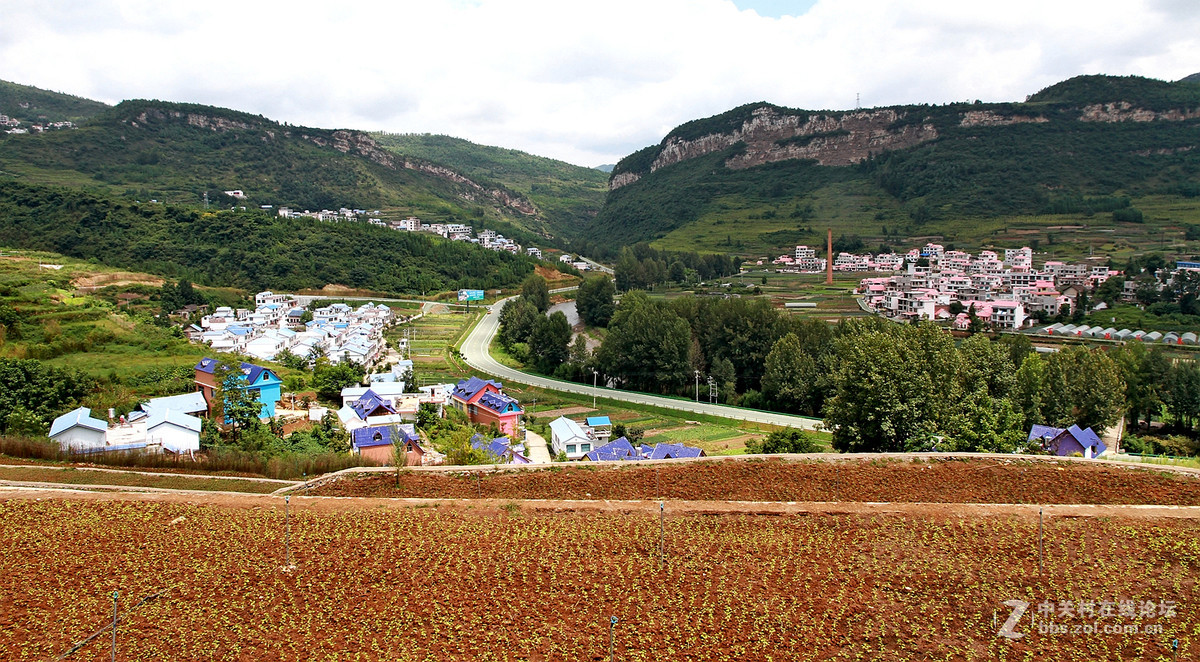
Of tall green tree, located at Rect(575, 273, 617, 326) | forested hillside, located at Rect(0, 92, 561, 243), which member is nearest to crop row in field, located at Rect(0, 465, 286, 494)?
tall green tree, located at Rect(575, 273, 617, 326)

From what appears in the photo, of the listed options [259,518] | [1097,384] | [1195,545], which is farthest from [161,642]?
[1097,384]

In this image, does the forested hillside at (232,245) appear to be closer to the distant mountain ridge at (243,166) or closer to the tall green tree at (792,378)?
the distant mountain ridge at (243,166)

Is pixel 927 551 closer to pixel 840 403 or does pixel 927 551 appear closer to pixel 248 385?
A: pixel 840 403

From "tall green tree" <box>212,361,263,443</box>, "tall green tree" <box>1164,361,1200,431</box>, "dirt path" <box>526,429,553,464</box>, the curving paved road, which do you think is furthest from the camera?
the curving paved road

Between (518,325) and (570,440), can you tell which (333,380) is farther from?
(518,325)

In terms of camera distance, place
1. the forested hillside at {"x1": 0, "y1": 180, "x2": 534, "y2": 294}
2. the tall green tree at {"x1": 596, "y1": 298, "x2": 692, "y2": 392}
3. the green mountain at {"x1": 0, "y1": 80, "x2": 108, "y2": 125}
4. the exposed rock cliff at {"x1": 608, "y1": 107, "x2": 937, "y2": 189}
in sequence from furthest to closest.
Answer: the green mountain at {"x1": 0, "y1": 80, "x2": 108, "y2": 125}, the exposed rock cliff at {"x1": 608, "y1": 107, "x2": 937, "y2": 189}, the forested hillside at {"x1": 0, "y1": 180, "x2": 534, "y2": 294}, the tall green tree at {"x1": 596, "y1": 298, "x2": 692, "y2": 392}

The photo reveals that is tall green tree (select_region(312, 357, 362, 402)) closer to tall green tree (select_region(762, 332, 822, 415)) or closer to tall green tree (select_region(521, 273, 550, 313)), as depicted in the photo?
tall green tree (select_region(762, 332, 822, 415))
